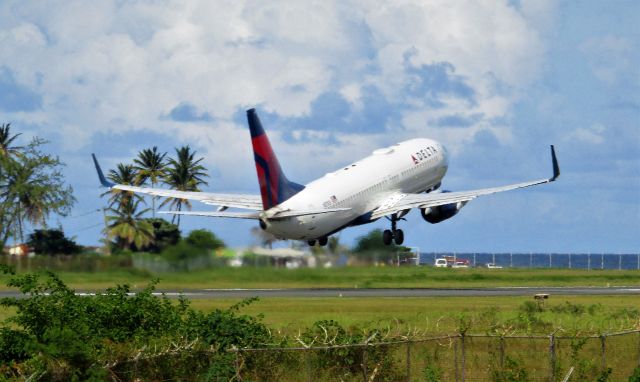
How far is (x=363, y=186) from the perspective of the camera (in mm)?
81375

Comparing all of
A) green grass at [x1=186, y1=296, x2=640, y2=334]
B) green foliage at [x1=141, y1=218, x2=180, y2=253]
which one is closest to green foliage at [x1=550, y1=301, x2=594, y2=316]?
green grass at [x1=186, y1=296, x2=640, y2=334]

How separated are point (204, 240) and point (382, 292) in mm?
12505

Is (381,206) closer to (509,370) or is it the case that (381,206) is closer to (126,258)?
(126,258)

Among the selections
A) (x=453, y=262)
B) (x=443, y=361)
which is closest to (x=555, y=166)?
(x=443, y=361)

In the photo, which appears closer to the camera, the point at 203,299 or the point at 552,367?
the point at 552,367

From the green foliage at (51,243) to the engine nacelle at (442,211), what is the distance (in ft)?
82.4

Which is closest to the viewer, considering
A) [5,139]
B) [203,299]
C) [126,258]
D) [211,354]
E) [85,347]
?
[85,347]

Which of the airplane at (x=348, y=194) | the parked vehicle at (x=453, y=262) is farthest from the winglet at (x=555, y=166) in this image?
the parked vehicle at (x=453, y=262)

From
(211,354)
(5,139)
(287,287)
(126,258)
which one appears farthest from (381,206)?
(5,139)

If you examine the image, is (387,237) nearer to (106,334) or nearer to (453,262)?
(453,262)

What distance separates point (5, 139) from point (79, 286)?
67907 millimetres

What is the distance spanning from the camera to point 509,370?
125 feet

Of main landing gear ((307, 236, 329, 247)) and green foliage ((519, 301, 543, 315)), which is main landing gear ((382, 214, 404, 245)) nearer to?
main landing gear ((307, 236, 329, 247))

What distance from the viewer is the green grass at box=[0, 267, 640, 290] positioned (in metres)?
72.9
